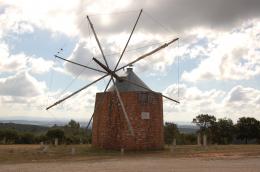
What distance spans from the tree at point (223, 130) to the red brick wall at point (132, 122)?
116 ft

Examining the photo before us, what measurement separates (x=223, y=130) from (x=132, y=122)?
3895 centimetres

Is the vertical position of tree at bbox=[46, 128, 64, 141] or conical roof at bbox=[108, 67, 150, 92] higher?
conical roof at bbox=[108, 67, 150, 92]

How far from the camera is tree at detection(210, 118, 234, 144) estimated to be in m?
66.3

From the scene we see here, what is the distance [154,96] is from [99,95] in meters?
4.68

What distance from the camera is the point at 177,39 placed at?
3322cm

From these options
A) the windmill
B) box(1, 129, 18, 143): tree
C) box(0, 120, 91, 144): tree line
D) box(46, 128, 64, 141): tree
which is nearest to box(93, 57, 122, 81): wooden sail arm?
the windmill

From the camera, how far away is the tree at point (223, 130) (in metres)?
66.3

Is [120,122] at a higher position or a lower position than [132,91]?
lower

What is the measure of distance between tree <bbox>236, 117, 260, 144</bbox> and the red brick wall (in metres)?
37.8

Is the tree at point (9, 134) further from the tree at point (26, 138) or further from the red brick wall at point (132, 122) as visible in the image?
the red brick wall at point (132, 122)

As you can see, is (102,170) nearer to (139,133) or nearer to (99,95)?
(139,133)

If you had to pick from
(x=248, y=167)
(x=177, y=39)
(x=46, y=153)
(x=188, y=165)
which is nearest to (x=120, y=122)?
(x=46, y=153)

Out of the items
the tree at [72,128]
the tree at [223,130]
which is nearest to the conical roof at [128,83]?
the tree at [72,128]

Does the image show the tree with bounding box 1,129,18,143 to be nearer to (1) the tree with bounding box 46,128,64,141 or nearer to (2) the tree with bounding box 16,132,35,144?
(2) the tree with bounding box 16,132,35,144
